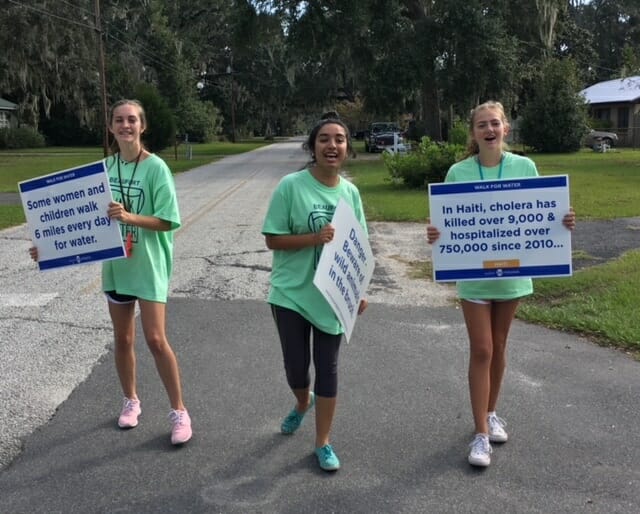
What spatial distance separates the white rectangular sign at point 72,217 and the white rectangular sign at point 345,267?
1174 millimetres

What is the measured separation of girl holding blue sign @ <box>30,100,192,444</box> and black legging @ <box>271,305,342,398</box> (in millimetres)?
740

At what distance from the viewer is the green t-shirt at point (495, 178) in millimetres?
3592

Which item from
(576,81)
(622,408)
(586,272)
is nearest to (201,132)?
(576,81)

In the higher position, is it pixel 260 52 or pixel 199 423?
pixel 260 52

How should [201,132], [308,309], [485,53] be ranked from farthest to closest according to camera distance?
[201,132], [485,53], [308,309]

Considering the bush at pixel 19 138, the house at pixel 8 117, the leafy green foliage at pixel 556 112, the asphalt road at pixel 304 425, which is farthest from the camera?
the house at pixel 8 117

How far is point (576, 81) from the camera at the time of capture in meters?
34.3

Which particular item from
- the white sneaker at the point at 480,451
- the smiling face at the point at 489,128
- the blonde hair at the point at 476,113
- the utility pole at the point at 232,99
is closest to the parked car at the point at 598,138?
the blonde hair at the point at 476,113

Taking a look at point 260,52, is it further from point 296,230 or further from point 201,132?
point 296,230

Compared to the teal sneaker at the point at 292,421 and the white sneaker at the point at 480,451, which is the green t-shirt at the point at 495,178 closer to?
the white sneaker at the point at 480,451

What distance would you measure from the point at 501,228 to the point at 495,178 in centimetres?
28

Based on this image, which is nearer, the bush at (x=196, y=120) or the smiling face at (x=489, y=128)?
the smiling face at (x=489, y=128)

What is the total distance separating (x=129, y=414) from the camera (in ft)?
13.1

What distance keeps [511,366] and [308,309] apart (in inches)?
91.9
